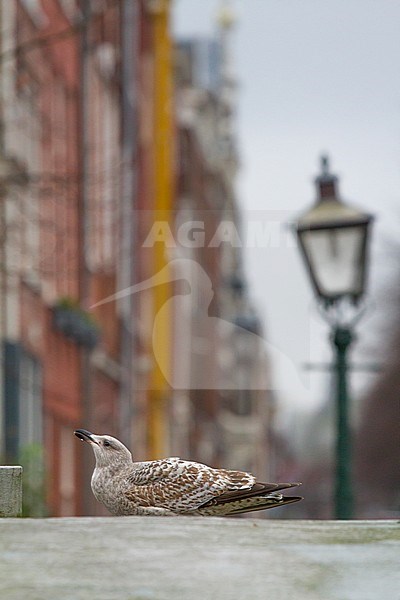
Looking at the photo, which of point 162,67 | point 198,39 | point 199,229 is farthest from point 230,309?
point 162,67

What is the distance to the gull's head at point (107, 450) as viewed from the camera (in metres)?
4.05

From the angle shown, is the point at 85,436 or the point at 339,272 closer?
the point at 85,436

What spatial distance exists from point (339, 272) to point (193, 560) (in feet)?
29.2

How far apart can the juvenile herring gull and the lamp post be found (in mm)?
7484

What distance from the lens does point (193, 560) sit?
2922 millimetres

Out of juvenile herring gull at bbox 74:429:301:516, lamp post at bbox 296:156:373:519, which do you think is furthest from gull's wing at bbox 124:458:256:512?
lamp post at bbox 296:156:373:519

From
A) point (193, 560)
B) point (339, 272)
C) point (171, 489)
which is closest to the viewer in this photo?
point (193, 560)

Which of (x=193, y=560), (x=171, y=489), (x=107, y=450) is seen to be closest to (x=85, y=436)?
(x=107, y=450)

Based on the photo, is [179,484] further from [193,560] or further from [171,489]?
[193,560]

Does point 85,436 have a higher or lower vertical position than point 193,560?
higher

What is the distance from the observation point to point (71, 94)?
82.2 feet

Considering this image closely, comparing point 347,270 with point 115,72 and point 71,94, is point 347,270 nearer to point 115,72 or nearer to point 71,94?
point 71,94

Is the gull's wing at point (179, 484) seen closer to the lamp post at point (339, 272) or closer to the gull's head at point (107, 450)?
the gull's head at point (107, 450)

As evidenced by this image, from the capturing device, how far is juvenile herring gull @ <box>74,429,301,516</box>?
13.0ft
